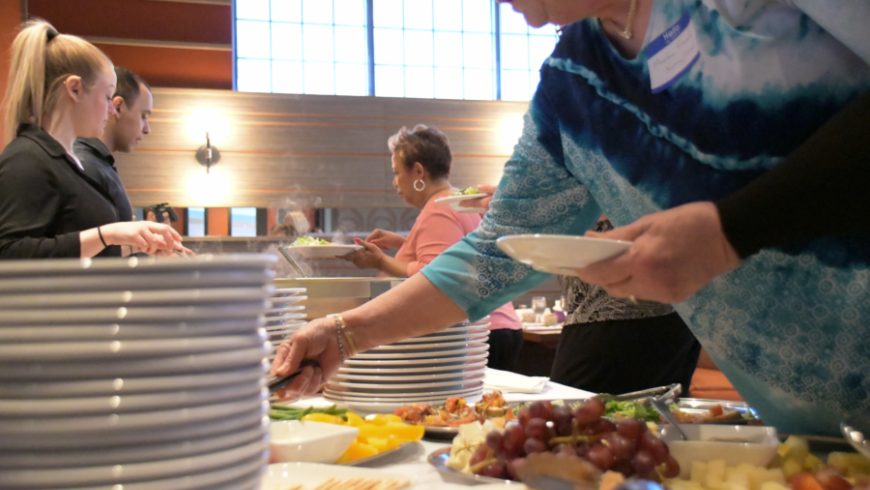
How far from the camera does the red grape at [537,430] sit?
0.71 meters

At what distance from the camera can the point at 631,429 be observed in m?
0.69

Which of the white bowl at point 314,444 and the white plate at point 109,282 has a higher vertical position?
the white plate at point 109,282

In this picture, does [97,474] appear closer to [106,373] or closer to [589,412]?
[106,373]

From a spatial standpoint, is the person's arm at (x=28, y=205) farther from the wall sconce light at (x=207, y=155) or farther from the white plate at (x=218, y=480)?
the wall sconce light at (x=207, y=155)

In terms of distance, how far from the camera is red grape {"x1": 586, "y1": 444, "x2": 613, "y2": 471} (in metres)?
0.65

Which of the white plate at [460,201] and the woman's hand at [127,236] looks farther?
the white plate at [460,201]

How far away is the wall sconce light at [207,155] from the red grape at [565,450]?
6722 mm

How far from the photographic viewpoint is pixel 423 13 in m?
7.86

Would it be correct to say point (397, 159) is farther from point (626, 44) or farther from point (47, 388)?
point (47, 388)

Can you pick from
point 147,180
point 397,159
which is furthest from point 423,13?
point 397,159

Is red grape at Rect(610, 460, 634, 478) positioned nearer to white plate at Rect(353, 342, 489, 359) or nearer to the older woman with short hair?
white plate at Rect(353, 342, 489, 359)

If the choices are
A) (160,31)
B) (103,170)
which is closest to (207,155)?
(160,31)

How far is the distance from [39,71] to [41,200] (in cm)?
44

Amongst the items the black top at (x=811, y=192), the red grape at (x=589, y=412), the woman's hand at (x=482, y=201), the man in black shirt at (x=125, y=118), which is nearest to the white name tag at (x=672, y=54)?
the black top at (x=811, y=192)
